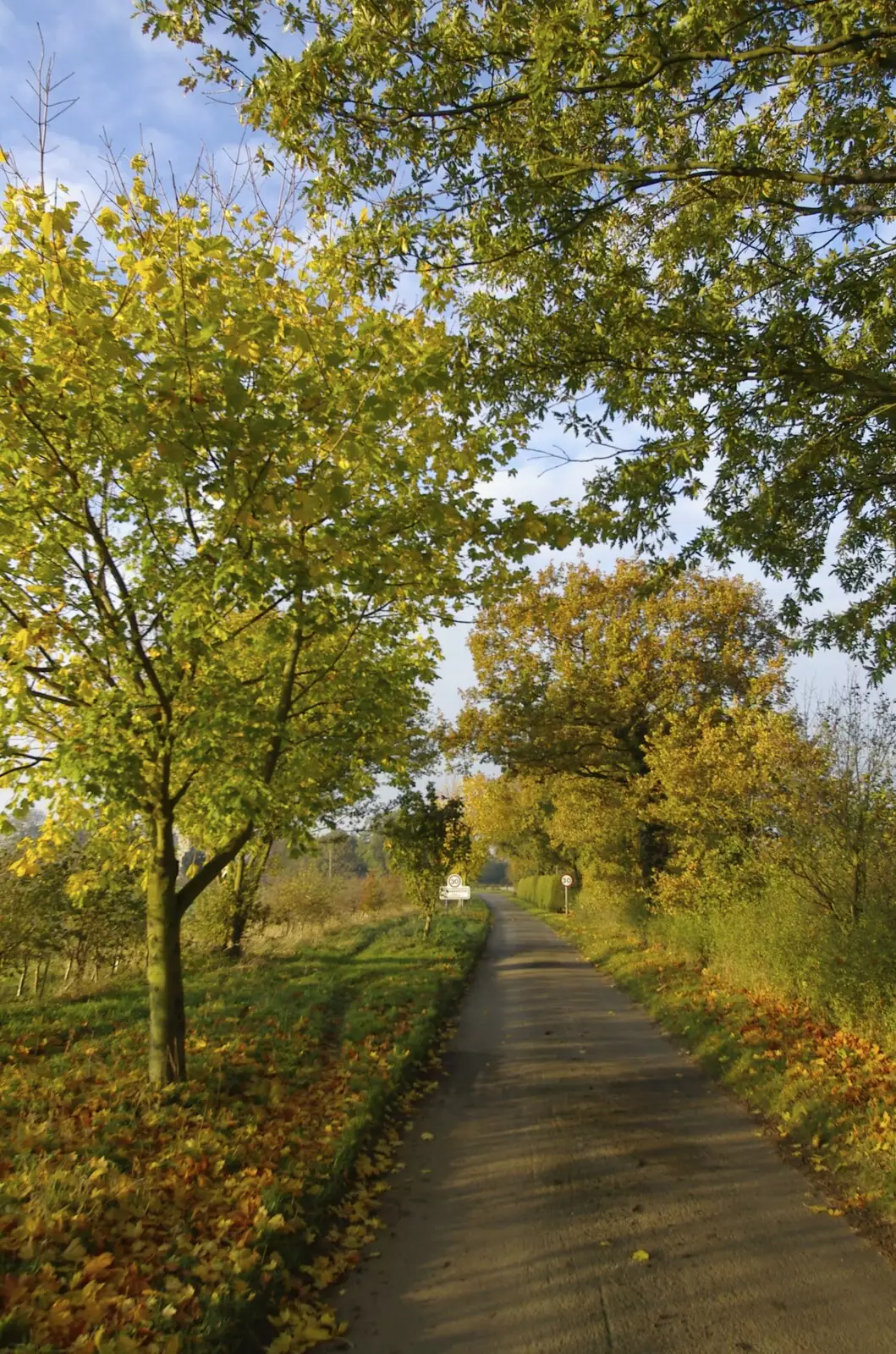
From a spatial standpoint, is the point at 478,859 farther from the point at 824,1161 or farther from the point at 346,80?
the point at 346,80

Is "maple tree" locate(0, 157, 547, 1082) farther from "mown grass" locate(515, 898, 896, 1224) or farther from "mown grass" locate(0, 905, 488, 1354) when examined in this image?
"mown grass" locate(515, 898, 896, 1224)

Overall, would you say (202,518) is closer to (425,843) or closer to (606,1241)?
(606,1241)

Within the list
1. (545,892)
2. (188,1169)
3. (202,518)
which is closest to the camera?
(188,1169)

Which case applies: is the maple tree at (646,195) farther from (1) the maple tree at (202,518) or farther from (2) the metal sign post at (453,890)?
(2) the metal sign post at (453,890)

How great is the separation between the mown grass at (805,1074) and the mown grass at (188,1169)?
345cm

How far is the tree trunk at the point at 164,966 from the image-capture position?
6.45m

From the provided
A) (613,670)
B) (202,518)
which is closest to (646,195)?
(202,518)

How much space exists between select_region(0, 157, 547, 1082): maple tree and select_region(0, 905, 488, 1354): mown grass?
0.84 meters

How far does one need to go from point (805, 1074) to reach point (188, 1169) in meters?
5.93

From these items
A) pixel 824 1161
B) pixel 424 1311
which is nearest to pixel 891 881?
pixel 824 1161

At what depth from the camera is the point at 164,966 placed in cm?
659

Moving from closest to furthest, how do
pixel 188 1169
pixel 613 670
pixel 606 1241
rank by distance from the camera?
pixel 606 1241 < pixel 188 1169 < pixel 613 670

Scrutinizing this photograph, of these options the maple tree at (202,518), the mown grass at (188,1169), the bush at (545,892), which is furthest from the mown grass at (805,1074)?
the bush at (545,892)

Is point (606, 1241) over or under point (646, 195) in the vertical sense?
under
